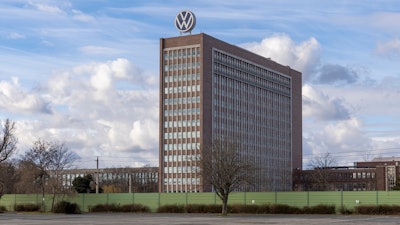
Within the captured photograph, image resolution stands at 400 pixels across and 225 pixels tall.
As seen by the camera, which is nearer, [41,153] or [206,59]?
[41,153]

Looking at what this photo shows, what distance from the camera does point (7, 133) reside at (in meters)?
91.4

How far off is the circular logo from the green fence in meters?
95.7

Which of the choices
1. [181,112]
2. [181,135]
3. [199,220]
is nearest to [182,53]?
[181,112]

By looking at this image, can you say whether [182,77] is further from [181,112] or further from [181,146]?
[181,146]

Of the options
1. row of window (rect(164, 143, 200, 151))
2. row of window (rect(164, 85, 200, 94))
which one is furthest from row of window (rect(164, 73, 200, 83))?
row of window (rect(164, 143, 200, 151))

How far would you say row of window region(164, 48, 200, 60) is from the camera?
7269 inches

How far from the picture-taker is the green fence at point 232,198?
76.4m

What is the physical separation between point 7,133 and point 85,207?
49.4 feet

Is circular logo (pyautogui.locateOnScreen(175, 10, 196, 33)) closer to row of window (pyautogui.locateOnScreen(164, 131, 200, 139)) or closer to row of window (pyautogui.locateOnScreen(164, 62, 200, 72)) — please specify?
row of window (pyautogui.locateOnScreen(164, 62, 200, 72))

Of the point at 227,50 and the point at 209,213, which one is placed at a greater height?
the point at 227,50

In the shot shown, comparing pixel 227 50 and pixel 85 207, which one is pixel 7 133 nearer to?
pixel 85 207

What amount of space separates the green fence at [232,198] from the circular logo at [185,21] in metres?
95.7

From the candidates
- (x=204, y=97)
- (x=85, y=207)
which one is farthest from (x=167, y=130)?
(x=85, y=207)

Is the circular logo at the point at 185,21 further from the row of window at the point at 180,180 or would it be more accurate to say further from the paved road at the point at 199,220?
the paved road at the point at 199,220
